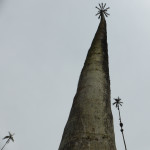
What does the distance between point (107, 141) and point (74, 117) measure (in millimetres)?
517

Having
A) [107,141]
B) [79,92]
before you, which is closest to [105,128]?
[107,141]

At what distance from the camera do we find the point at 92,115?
258cm

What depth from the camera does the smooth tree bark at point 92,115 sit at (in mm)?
2306

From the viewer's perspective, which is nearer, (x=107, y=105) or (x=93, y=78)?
(x=107, y=105)

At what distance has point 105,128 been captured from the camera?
2.50 metres

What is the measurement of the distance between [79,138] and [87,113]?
0.38 metres

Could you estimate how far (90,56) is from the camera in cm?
379

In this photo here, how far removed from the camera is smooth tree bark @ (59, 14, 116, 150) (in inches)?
90.8

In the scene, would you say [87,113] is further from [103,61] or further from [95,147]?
[103,61]

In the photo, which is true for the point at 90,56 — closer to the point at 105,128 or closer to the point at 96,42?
the point at 96,42

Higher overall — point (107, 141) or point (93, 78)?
point (93, 78)

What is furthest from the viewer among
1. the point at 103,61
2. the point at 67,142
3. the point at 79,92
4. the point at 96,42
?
the point at 96,42

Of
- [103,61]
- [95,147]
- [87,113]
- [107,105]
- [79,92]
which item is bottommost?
[95,147]

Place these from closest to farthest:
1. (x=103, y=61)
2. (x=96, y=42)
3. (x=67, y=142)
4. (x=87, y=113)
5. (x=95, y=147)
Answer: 1. (x=95, y=147)
2. (x=67, y=142)
3. (x=87, y=113)
4. (x=103, y=61)
5. (x=96, y=42)
